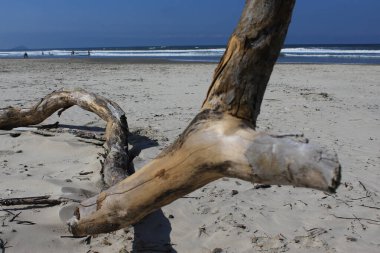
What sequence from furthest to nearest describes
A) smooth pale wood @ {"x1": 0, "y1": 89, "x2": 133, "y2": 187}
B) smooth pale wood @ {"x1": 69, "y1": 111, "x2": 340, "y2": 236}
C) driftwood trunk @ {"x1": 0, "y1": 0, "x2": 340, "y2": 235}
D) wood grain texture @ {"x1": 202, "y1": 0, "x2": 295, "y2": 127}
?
smooth pale wood @ {"x1": 0, "y1": 89, "x2": 133, "y2": 187}
wood grain texture @ {"x1": 202, "y1": 0, "x2": 295, "y2": 127}
driftwood trunk @ {"x1": 0, "y1": 0, "x2": 340, "y2": 235}
smooth pale wood @ {"x1": 69, "y1": 111, "x2": 340, "y2": 236}

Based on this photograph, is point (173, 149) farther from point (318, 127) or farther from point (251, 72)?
point (318, 127)

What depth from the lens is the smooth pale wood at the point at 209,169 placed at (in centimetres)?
151

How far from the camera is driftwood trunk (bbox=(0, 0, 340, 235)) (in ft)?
5.42

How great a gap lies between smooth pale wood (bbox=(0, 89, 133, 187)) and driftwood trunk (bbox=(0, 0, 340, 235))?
1224 millimetres

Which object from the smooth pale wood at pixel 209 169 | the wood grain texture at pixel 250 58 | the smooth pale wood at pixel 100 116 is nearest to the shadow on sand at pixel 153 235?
the smooth pale wood at pixel 209 169

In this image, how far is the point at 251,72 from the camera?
1981 millimetres

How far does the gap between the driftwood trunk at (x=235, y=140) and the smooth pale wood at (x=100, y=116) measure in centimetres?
122

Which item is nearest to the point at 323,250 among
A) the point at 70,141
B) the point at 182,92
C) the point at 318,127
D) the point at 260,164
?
the point at 260,164

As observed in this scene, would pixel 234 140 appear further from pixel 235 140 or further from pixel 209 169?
pixel 209 169

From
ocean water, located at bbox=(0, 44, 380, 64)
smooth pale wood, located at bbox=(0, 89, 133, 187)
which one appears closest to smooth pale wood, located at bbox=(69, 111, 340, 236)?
smooth pale wood, located at bbox=(0, 89, 133, 187)

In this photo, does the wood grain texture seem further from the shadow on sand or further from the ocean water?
the ocean water

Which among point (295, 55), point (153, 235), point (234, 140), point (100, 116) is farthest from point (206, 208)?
point (295, 55)

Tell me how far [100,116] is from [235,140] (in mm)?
3420

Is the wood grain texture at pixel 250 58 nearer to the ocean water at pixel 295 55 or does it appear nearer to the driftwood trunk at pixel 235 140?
the driftwood trunk at pixel 235 140
